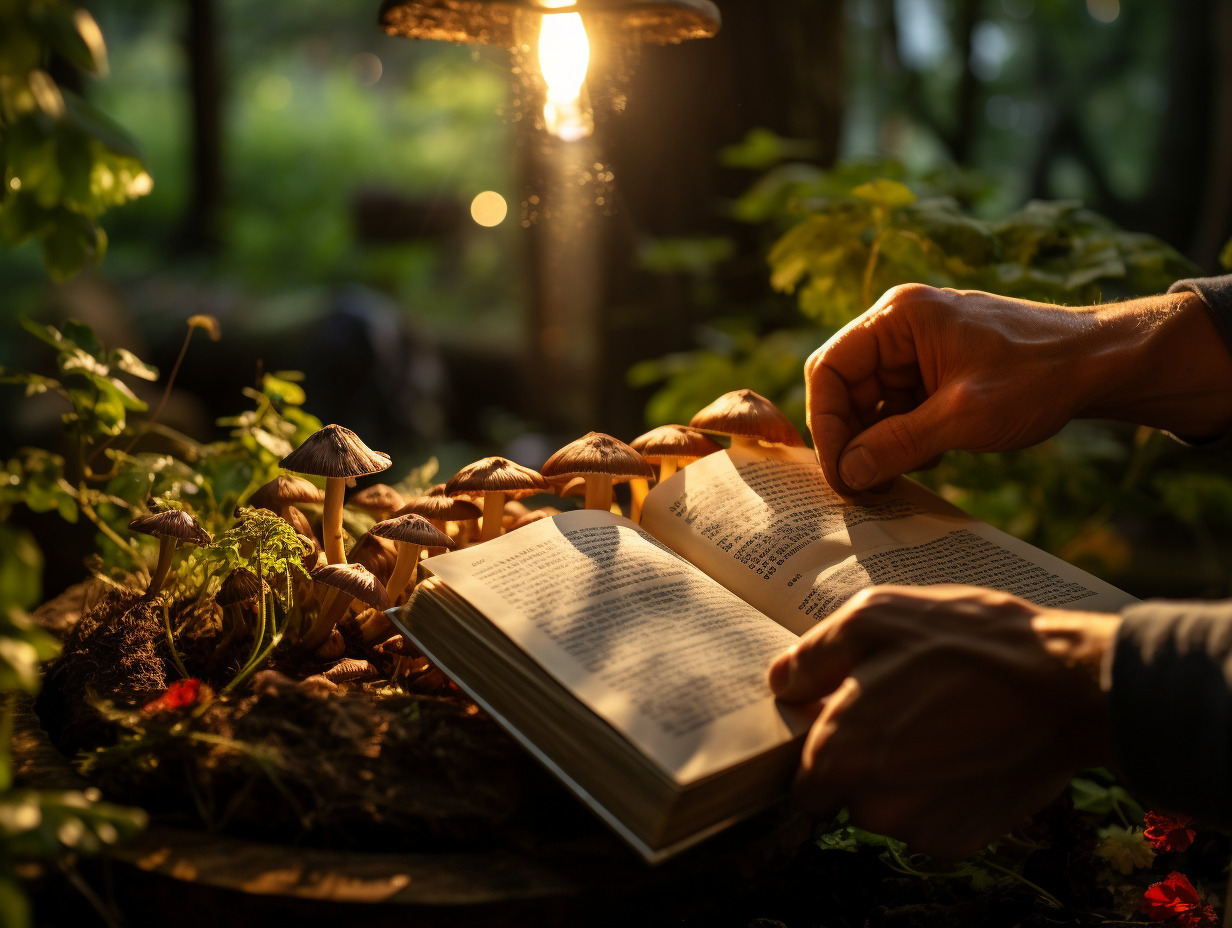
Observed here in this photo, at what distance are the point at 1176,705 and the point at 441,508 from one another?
0.93 m

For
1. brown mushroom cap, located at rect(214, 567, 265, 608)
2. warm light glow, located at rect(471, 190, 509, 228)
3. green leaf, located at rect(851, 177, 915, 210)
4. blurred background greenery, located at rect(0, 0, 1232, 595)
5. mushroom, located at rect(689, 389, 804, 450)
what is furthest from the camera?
warm light glow, located at rect(471, 190, 509, 228)

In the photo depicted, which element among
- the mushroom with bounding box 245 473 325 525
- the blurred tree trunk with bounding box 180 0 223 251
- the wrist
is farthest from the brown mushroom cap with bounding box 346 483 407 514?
the blurred tree trunk with bounding box 180 0 223 251

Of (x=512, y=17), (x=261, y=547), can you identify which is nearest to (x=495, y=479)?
(x=261, y=547)

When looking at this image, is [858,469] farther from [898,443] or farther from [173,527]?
[173,527]

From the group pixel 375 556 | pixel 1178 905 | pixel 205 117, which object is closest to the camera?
pixel 1178 905

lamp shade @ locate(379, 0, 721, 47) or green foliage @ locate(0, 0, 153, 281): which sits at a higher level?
lamp shade @ locate(379, 0, 721, 47)

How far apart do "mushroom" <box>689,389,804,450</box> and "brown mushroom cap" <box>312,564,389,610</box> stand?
2.05 ft

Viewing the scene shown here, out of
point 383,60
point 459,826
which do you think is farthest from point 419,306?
point 459,826

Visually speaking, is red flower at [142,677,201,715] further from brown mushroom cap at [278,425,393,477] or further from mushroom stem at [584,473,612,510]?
mushroom stem at [584,473,612,510]

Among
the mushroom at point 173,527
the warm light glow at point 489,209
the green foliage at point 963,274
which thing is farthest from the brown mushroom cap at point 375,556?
the warm light glow at point 489,209

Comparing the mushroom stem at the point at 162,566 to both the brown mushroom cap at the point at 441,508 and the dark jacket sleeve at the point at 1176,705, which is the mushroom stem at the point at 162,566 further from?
the dark jacket sleeve at the point at 1176,705

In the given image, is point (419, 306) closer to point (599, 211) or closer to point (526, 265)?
point (526, 265)

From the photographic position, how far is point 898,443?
1271 millimetres

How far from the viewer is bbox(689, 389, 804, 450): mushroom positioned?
4.37 ft
